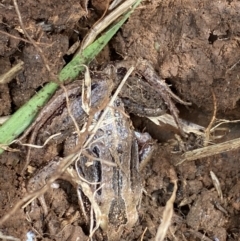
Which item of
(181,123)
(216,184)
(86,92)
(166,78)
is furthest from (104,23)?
(216,184)

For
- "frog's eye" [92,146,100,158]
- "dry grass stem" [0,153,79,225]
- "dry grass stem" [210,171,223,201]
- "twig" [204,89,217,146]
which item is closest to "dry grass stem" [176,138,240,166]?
"twig" [204,89,217,146]

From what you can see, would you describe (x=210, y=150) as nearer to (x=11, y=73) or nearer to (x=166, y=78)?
(x=166, y=78)

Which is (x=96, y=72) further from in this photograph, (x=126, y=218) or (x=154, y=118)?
(x=126, y=218)

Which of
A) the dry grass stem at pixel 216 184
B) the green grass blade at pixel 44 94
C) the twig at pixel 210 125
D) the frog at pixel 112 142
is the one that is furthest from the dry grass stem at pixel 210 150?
the green grass blade at pixel 44 94

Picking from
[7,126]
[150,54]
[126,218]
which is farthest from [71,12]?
[126,218]

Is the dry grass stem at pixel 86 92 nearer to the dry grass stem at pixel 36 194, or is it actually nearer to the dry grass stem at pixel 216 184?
the dry grass stem at pixel 36 194

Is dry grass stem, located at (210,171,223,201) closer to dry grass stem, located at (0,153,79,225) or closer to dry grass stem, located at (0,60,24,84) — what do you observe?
dry grass stem, located at (0,153,79,225)
